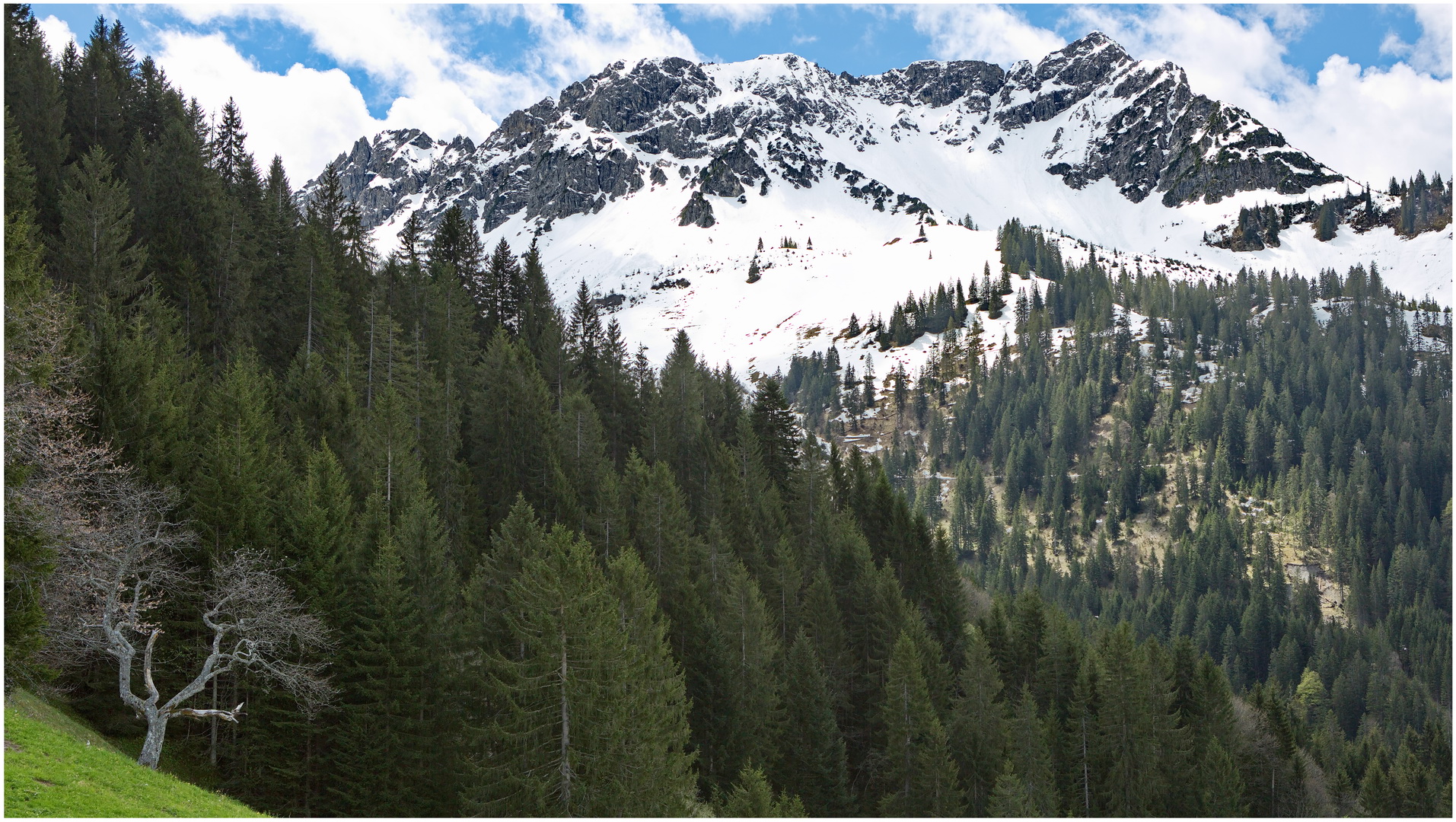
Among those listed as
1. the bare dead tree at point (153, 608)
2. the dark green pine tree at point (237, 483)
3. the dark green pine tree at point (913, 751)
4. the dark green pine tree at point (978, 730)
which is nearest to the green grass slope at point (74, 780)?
the bare dead tree at point (153, 608)

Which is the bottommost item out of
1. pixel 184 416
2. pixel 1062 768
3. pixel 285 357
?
pixel 1062 768

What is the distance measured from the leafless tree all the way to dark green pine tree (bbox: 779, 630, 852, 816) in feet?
95.0

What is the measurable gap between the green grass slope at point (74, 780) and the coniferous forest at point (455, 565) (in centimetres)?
160

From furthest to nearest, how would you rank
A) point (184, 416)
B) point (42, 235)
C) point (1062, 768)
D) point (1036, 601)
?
point (1036, 601) → point (1062, 768) → point (42, 235) → point (184, 416)

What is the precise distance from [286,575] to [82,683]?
732 centimetres

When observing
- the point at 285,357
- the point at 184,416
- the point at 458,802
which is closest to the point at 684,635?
the point at 458,802

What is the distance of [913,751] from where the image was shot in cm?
5606

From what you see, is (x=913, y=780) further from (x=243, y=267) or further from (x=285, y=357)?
(x=243, y=267)

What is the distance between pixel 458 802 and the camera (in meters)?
37.1

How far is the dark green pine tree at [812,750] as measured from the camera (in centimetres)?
5431

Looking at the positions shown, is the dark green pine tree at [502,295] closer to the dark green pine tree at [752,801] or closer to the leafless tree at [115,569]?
the leafless tree at [115,569]

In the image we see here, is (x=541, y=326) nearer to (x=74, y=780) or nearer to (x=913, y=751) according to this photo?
(x=913, y=751)

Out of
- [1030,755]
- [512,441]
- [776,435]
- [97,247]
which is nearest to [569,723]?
[512,441]

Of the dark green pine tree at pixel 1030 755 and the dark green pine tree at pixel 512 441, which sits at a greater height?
the dark green pine tree at pixel 512 441
